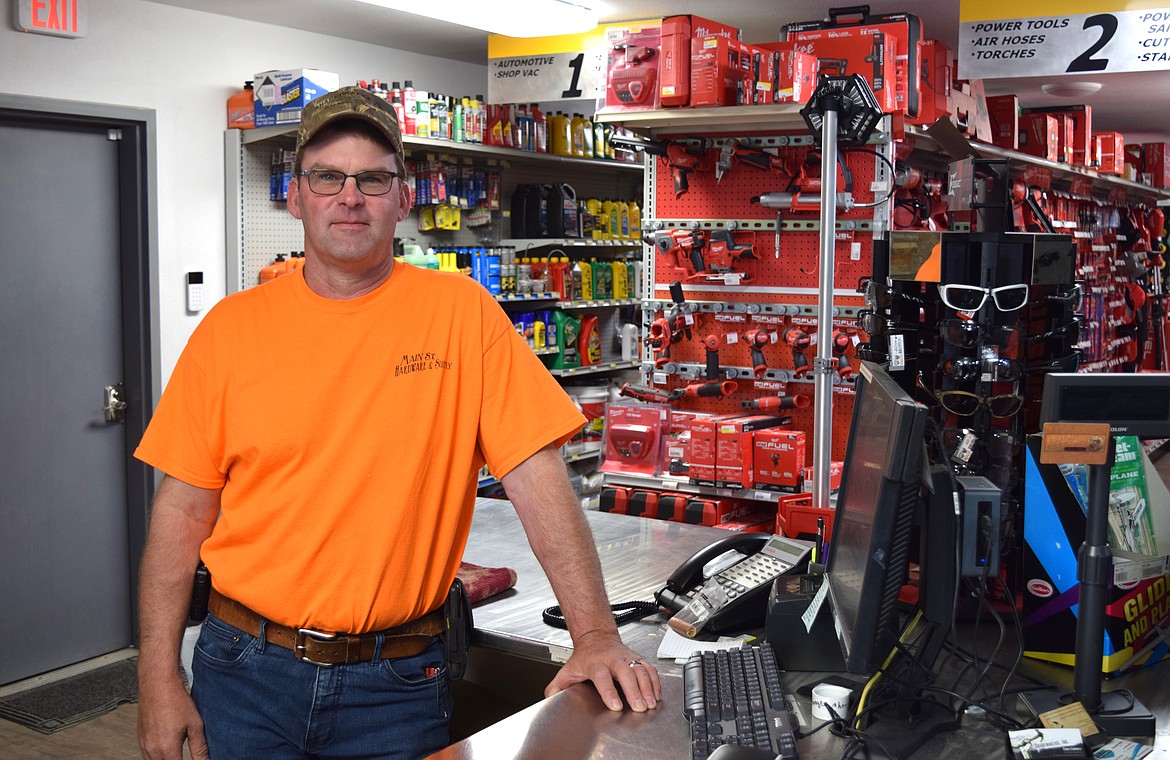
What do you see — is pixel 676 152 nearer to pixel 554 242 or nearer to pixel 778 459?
pixel 778 459

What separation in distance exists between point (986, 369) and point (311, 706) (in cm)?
160

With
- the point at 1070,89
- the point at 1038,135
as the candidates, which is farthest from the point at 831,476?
the point at 1070,89

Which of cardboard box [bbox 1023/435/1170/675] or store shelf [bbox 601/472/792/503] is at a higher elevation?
cardboard box [bbox 1023/435/1170/675]

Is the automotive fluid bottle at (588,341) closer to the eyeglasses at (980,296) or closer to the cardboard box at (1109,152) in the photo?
the cardboard box at (1109,152)

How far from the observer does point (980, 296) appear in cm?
257

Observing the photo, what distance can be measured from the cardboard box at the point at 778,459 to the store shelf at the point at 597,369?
257cm

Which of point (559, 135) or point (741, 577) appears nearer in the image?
point (741, 577)

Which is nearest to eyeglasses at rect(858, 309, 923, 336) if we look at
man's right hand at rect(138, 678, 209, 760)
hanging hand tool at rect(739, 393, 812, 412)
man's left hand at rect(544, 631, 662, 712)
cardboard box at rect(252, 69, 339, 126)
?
man's left hand at rect(544, 631, 662, 712)

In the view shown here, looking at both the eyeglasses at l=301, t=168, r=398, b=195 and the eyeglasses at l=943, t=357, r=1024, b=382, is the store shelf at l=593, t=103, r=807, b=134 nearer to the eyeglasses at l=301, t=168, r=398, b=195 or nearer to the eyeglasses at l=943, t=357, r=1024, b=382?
the eyeglasses at l=943, t=357, r=1024, b=382

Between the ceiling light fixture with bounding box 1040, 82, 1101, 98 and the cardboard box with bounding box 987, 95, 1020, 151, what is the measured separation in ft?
2.48

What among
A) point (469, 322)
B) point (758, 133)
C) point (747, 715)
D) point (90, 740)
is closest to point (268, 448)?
point (469, 322)

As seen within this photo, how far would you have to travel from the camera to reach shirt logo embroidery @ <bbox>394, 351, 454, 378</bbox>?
206 cm

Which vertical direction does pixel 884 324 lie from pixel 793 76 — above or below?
below

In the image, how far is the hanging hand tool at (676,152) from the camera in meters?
5.12
